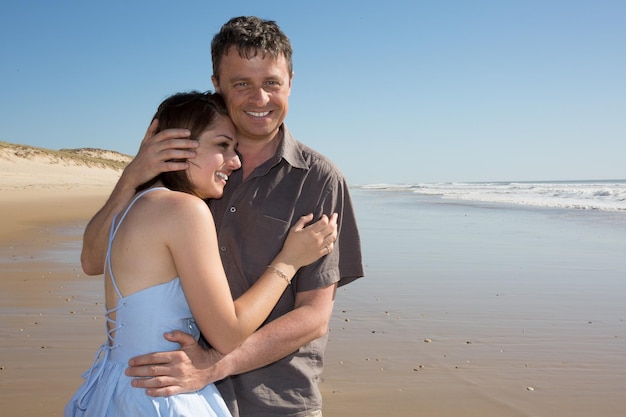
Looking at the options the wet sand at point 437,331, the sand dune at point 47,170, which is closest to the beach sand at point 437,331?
the wet sand at point 437,331

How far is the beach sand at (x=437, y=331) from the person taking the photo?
4.60 m

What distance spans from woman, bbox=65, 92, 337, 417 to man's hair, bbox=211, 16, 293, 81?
59cm

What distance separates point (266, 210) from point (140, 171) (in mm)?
524

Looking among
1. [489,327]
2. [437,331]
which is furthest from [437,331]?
[489,327]

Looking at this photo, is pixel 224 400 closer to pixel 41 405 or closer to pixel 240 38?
pixel 240 38

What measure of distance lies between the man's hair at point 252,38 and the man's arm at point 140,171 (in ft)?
1.73

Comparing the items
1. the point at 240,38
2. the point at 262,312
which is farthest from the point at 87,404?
the point at 240,38

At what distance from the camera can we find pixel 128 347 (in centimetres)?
206

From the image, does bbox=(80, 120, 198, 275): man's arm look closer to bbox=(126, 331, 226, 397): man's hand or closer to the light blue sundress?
the light blue sundress

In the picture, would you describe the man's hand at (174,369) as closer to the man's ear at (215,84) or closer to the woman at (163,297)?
the woman at (163,297)

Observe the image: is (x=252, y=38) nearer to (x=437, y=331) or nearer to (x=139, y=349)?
(x=139, y=349)

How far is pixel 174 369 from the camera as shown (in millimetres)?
2006

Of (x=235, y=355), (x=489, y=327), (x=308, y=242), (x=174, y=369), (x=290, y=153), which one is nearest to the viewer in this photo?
(x=174, y=369)

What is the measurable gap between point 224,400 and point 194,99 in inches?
45.9
